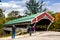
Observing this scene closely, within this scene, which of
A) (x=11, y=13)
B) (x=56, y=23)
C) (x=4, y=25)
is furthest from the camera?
(x=11, y=13)

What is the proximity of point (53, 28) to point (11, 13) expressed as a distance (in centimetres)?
4572

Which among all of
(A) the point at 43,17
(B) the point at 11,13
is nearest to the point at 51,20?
(A) the point at 43,17

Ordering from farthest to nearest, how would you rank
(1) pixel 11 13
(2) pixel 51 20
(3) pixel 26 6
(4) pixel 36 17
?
(3) pixel 26 6
(1) pixel 11 13
(2) pixel 51 20
(4) pixel 36 17

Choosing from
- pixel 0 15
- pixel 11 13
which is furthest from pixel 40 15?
pixel 11 13

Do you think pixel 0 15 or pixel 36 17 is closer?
pixel 36 17

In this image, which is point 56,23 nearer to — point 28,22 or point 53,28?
point 53,28

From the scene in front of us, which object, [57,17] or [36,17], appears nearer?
[36,17]

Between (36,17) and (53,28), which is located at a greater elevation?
(36,17)

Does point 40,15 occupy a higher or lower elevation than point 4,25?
higher

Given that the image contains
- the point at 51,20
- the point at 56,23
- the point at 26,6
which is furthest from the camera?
the point at 26,6

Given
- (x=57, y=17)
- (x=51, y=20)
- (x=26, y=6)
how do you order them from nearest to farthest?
(x=51, y=20) < (x=57, y=17) < (x=26, y=6)

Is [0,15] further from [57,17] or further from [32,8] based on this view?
[57,17]

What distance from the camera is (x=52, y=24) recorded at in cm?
4578

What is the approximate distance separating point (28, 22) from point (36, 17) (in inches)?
70.6
